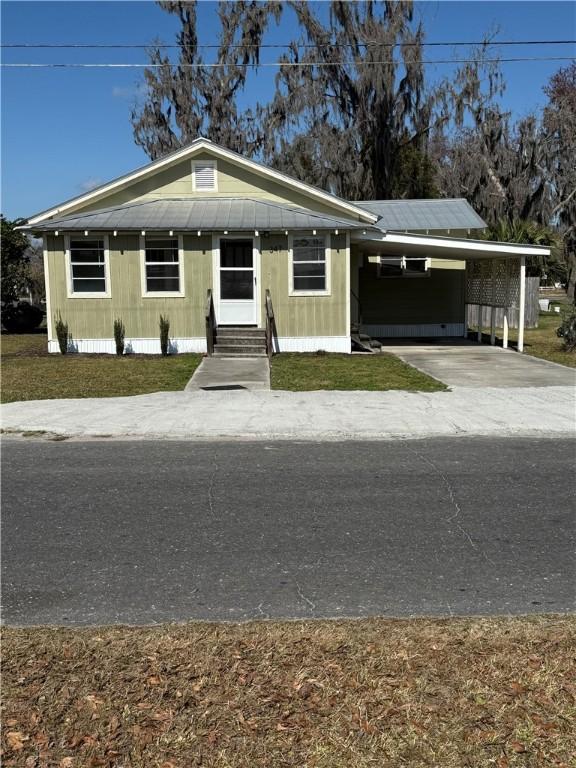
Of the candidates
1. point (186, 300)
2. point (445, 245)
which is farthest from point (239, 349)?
point (445, 245)

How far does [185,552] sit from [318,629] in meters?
1.60

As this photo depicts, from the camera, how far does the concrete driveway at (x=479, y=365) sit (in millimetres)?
14188

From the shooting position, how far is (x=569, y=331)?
19078mm

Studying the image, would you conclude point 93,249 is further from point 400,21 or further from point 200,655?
point 400,21

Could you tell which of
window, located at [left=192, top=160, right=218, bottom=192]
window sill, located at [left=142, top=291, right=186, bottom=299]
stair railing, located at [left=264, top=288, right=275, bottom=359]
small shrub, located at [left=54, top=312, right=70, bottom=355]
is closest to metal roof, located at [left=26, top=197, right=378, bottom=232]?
window, located at [left=192, top=160, right=218, bottom=192]

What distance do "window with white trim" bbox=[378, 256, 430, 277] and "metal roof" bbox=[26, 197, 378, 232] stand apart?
141 inches

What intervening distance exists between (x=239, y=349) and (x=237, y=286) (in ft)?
6.69

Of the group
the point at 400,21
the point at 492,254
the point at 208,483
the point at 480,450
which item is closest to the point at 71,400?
the point at 208,483

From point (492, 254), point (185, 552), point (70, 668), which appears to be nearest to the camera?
point (70, 668)

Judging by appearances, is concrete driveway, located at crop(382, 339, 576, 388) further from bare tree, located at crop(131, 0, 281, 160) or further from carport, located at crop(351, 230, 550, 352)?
bare tree, located at crop(131, 0, 281, 160)

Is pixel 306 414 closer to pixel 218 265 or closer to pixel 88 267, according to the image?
pixel 218 265

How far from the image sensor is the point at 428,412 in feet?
36.0

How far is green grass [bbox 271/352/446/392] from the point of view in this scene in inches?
537

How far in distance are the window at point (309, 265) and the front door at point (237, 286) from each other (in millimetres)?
1135
